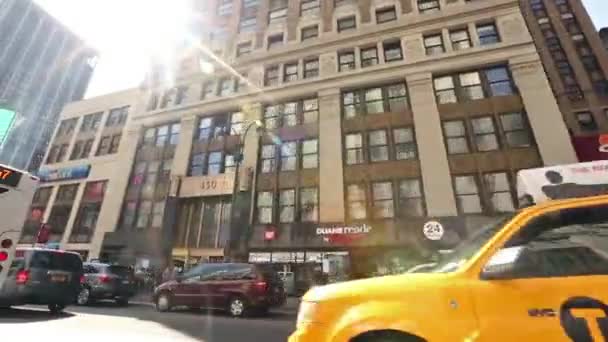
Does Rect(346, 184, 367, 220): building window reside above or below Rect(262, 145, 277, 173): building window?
below

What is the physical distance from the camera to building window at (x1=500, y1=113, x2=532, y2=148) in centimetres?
1809

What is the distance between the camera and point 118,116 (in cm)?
3225

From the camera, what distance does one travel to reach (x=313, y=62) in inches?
990

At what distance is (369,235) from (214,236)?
1086 centimetres

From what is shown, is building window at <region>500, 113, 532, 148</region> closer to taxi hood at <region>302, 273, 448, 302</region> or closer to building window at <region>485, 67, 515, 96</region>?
building window at <region>485, 67, 515, 96</region>

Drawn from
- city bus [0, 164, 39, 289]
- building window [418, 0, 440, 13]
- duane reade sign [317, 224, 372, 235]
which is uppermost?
building window [418, 0, 440, 13]

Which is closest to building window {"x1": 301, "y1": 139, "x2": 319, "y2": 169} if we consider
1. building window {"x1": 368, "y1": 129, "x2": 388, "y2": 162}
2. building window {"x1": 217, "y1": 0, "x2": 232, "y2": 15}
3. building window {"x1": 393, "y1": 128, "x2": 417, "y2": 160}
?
building window {"x1": 368, "y1": 129, "x2": 388, "y2": 162}

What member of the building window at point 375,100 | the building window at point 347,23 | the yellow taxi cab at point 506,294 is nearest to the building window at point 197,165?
the building window at point 375,100

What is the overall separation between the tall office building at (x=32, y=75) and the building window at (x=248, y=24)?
246 feet

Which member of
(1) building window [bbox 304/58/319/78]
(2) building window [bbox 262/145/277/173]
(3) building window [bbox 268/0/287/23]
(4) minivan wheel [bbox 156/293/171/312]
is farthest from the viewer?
(3) building window [bbox 268/0/287/23]

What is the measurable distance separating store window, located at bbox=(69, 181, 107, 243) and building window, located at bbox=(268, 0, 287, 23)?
20.7m

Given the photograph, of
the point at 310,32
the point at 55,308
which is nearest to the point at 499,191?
the point at 310,32

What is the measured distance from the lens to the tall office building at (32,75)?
84.1 metres

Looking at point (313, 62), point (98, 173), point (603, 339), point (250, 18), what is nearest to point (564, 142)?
point (313, 62)
